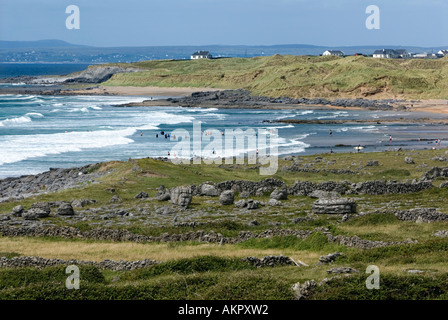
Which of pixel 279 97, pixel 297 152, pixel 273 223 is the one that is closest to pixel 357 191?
pixel 273 223

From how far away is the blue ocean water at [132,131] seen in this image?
240 ft

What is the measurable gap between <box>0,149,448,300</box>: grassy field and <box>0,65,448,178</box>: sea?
2610cm

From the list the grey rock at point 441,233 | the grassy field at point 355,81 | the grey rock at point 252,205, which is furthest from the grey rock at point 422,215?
the grassy field at point 355,81

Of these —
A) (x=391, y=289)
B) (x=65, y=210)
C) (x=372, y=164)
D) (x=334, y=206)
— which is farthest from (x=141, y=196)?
(x=391, y=289)

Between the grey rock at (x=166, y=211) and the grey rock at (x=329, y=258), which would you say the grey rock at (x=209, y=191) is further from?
the grey rock at (x=329, y=258)

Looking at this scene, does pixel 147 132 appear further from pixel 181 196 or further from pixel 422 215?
pixel 422 215

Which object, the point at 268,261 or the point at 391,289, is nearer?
the point at 391,289

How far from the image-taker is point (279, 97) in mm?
160500

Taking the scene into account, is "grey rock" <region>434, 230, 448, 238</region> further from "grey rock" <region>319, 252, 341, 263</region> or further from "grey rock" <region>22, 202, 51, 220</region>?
"grey rock" <region>22, 202, 51, 220</region>

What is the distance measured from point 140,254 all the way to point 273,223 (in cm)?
852

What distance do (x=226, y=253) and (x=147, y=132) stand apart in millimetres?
73033

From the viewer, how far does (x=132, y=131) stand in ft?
318

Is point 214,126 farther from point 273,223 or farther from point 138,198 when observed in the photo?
point 273,223

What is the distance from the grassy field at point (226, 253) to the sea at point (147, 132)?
26.1 meters
